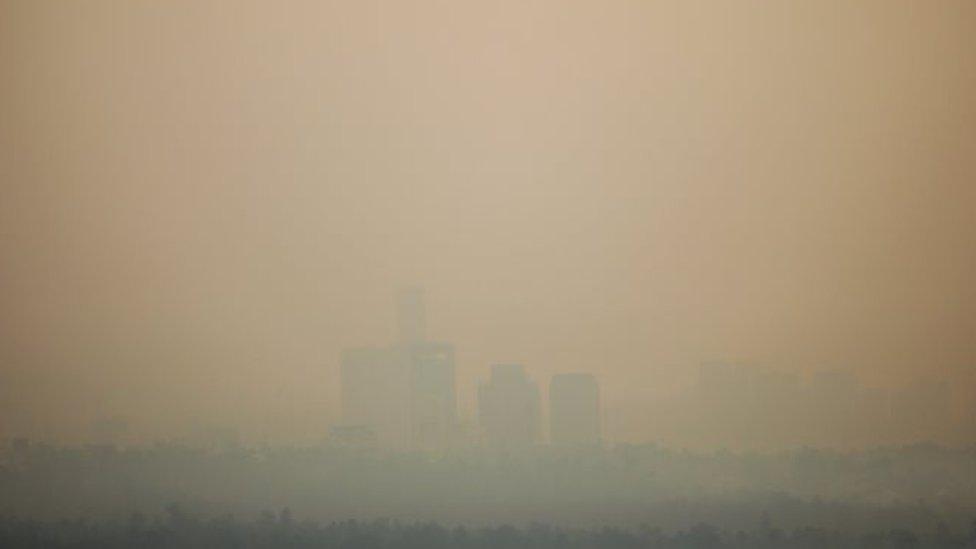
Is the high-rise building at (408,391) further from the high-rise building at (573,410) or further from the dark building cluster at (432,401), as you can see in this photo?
the high-rise building at (573,410)

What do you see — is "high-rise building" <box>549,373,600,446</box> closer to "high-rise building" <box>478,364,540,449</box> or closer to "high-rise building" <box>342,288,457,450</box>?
"high-rise building" <box>478,364,540,449</box>

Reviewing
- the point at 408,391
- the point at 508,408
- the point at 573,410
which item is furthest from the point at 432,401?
the point at 573,410

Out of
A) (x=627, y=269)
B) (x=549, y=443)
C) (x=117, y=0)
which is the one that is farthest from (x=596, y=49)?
(x=117, y=0)

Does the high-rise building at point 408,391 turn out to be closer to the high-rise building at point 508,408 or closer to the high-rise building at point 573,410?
the high-rise building at point 508,408

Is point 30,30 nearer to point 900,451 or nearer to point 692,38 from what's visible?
point 692,38

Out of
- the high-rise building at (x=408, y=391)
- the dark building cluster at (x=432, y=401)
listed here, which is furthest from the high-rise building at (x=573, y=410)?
the high-rise building at (x=408, y=391)

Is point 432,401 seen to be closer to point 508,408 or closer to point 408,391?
point 408,391
